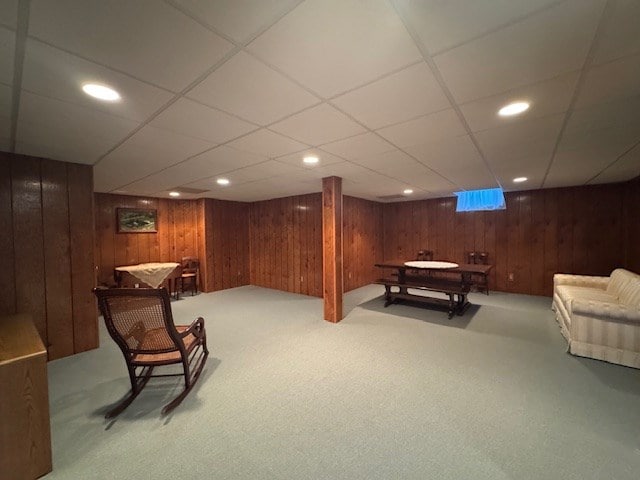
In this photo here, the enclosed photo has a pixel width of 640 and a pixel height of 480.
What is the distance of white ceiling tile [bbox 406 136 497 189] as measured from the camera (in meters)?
2.51

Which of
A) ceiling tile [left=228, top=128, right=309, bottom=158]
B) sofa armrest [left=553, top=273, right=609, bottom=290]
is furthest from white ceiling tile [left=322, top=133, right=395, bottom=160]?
sofa armrest [left=553, top=273, right=609, bottom=290]

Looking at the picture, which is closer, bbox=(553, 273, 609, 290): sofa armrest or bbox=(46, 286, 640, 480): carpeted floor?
bbox=(46, 286, 640, 480): carpeted floor

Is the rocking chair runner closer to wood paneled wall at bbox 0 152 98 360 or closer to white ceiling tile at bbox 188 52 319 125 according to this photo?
white ceiling tile at bbox 188 52 319 125

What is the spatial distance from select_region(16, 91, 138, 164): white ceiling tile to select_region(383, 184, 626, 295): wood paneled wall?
6168 millimetres

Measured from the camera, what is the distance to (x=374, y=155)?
2.81 meters

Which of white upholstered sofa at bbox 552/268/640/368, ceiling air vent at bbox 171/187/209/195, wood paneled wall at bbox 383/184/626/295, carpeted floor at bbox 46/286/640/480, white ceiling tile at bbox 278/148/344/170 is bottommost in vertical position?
carpeted floor at bbox 46/286/640/480

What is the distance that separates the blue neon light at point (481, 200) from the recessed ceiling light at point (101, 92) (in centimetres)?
596

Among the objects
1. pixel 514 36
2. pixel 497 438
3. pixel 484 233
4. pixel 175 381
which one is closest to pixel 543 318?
pixel 484 233

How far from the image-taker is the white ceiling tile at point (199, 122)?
1.72m

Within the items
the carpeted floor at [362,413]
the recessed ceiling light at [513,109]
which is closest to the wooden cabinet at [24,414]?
the carpeted floor at [362,413]

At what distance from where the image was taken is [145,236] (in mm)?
5695

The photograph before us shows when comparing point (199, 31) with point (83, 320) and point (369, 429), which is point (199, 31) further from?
point (83, 320)

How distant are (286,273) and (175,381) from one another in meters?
3.78

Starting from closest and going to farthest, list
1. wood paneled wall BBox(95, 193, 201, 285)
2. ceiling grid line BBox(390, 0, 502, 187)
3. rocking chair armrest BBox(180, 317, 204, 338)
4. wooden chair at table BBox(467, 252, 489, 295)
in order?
ceiling grid line BBox(390, 0, 502, 187) → rocking chair armrest BBox(180, 317, 204, 338) → wood paneled wall BBox(95, 193, 201, 285) → wooden chair at table BBox(467, 252, 489, 295)
